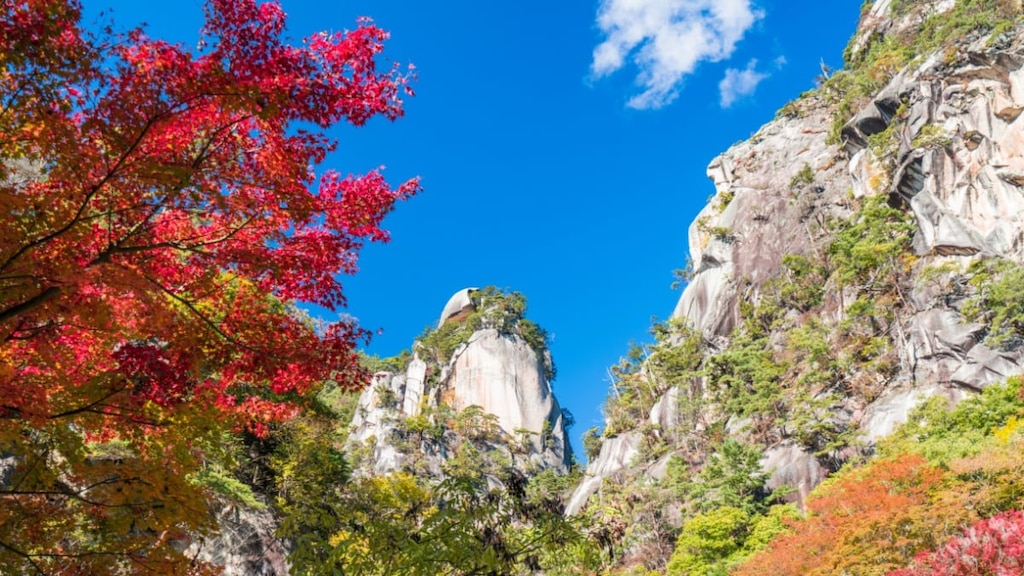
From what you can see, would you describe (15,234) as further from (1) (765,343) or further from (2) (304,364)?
(1) (765,343)

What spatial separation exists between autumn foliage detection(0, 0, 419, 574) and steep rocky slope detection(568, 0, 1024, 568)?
1762 cm

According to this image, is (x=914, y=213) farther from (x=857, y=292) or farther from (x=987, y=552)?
(x=987, y=552)

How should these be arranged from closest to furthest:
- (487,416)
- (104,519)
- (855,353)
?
1. (104,519)
2. (855,353)
3. (487,416)

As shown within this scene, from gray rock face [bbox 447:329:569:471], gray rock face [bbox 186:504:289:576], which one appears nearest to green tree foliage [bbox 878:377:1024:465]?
gray rock face [bbox 186:504:289:576]

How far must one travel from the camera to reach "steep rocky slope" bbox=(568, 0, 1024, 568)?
2170 cm

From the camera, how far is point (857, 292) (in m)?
27.1

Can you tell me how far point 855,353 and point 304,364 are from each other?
2566cm

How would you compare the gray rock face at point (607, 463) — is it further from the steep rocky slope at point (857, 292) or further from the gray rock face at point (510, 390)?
the gray rock face at point (510, 390)

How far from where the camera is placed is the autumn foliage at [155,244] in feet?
9.77

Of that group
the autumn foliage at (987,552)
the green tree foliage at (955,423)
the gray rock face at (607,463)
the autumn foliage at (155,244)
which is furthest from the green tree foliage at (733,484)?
the autumn foliage at (155,244)

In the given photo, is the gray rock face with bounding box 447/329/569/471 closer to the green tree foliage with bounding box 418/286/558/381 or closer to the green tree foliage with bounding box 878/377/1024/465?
the green tree foliage with bounding box 418/286/558/381

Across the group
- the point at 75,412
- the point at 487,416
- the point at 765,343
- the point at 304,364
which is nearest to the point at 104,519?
the point at 75,412

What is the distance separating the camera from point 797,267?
31.5 meters

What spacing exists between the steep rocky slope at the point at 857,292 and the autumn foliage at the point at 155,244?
17.6 metres
